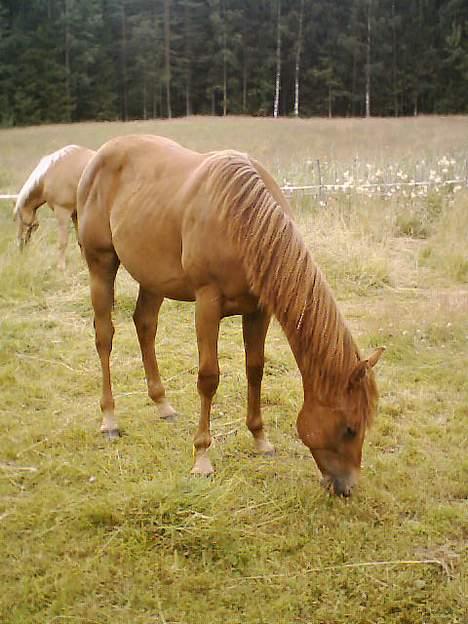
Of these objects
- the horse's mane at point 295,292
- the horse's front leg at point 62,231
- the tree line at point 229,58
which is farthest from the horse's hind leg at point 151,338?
the tree line at point 229,58

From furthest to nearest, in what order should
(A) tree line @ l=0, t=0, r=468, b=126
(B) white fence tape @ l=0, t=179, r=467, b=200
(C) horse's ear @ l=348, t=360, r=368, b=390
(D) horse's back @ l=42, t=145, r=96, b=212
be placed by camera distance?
(A) tree line @ l=0, t=0, r=468, b=126 → (B) white fence tape @ l=0, t=179, r=467, b=200 → (D) horse's back @ l=42, t=145, r=96, b=212 → (C) horse's ear @ l=348, t=360, r=368, b=390

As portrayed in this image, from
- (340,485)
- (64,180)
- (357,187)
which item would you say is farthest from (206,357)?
(357,187)

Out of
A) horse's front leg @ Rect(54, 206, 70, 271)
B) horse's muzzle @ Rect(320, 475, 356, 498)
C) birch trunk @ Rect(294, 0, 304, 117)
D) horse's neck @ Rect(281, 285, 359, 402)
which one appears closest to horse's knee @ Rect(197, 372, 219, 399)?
horse's neck @ Rect(281, 285, 359, 402)

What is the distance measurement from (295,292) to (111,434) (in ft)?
4.96

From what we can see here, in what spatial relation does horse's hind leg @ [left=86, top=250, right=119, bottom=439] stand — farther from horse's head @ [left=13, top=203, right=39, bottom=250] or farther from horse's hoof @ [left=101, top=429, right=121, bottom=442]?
horse's head @ [left=13, top=203, right=39, bottom=250]

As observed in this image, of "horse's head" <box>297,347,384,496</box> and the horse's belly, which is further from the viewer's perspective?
the horse's belly

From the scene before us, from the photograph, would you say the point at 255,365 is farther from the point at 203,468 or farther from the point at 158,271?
the point at 158,271

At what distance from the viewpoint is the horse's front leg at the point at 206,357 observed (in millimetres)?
2602

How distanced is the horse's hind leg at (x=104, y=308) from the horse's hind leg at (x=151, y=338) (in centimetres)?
18

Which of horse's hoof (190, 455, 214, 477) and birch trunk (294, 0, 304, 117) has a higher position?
birch trunk (294, 0, 304, 117)

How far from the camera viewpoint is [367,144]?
12.7 metres

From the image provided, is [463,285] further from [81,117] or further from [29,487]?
[81,117]

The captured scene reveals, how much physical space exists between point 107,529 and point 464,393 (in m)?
2.38

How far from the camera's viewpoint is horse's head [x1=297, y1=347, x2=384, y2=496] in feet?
7.62
